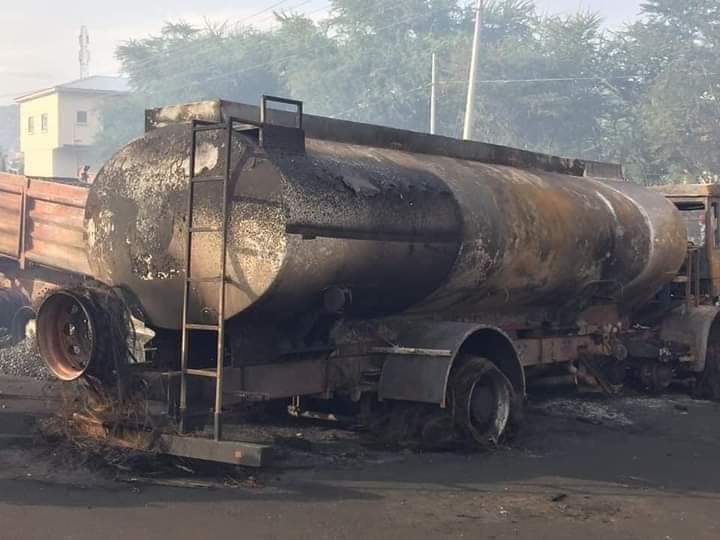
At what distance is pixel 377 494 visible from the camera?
252 inches

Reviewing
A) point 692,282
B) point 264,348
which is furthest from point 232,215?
point 692,282

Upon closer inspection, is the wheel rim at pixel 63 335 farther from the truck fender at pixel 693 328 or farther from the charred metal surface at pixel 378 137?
the truck fender at pixel 693 328

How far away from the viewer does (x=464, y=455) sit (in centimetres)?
771

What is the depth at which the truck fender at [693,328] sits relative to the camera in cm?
1123

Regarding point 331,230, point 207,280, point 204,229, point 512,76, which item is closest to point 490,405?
point 331,230

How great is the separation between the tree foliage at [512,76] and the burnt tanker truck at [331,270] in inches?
1231

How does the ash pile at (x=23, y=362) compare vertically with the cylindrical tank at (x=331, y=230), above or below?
below

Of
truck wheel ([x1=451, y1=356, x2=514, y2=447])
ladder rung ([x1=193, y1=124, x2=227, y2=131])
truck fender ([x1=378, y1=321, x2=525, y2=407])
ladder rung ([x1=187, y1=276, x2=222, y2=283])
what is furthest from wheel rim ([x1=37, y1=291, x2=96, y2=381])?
truck wheel ([x1=451, y1=356, x2=514, y2=447])

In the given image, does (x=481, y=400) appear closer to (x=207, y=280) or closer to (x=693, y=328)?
(x=207, y=280)

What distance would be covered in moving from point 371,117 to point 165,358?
42.5 meters

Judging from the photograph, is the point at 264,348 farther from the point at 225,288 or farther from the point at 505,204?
the point at 505,204

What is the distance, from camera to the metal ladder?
20.5ft

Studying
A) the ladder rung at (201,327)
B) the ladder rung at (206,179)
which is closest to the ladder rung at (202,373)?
the ladder rung at (201,327)

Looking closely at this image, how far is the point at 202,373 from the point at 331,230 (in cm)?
138
